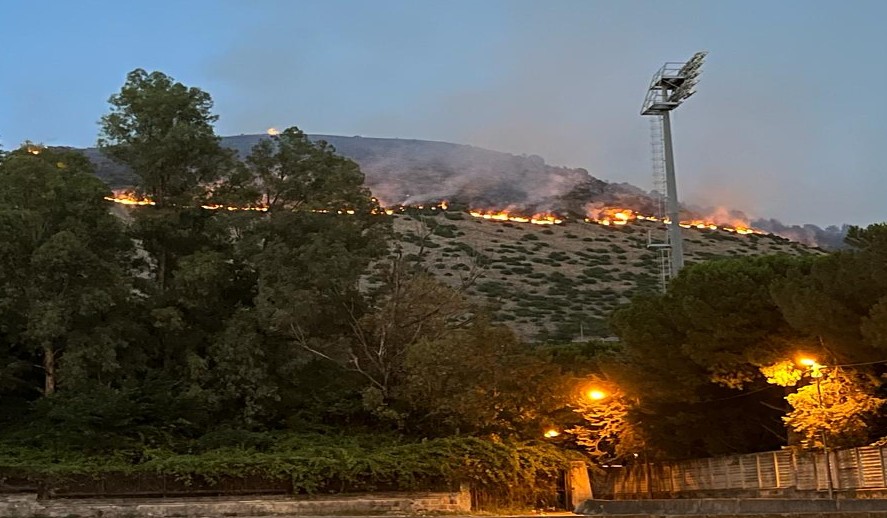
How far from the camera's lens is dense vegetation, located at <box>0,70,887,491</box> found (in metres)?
22.0

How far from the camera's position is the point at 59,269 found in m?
23.9

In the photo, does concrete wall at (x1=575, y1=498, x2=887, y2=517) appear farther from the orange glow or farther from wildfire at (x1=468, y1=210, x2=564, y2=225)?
wildfire at (x1=468, y1=210, x2=564, y2=225)

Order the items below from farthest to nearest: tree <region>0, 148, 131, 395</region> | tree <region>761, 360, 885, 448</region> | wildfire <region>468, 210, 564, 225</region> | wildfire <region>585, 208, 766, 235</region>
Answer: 1. wildfire <region>585, 208, 766, 235</region>
2. wildfire <region>468, 210, 564, 225</region>
3. tree <region>0, 148, 131, 395</region>
4. tree <region>761, 360, 885, 448</region>

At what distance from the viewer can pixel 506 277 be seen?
57.4 m

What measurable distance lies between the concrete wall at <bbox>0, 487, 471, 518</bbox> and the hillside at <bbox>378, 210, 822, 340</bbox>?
1378cm

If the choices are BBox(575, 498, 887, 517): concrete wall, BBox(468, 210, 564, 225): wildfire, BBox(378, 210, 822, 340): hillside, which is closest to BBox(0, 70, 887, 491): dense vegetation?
BBox(575, 498, 887, 517): concrete wall

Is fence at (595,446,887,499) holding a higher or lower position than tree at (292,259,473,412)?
lower

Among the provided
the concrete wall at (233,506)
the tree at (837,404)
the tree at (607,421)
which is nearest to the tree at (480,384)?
the tree at (607,421)

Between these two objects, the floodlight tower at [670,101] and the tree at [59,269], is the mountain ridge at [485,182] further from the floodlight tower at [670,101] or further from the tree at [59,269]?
the tree at [59,269]

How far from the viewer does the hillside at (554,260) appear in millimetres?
49156

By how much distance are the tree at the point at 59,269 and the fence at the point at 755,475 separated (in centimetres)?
1695

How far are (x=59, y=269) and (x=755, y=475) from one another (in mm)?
19292

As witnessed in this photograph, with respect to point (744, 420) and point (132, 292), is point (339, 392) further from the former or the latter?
point (744, 420)

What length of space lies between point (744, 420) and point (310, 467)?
13.1m
